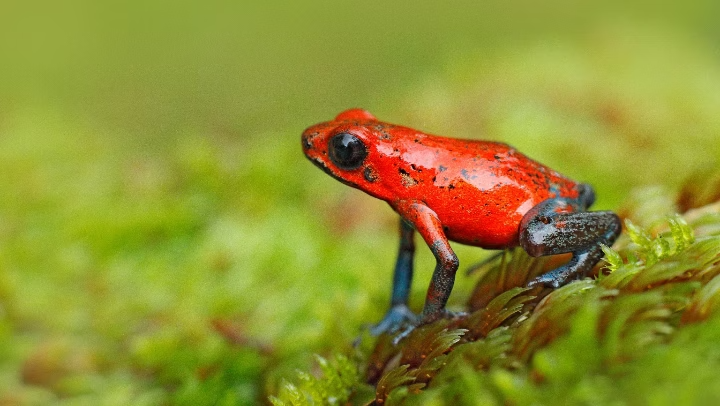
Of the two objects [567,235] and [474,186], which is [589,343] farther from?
[474,186]

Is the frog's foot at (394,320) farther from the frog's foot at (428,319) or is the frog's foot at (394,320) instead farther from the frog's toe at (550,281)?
the frog's toe at (550,281)

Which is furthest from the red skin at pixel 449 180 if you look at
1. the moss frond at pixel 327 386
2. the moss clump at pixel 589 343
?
the moss frond at pixel 327 386

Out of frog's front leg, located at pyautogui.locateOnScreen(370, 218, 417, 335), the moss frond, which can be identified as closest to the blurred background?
frog's front leg, located at pyautogui.locateOnScreen(370, 218, 417, 335)

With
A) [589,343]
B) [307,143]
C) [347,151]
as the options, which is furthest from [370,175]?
[589,343]

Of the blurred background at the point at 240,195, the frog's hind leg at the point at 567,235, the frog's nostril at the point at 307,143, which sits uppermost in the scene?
the frog's nostril at the point at 307,143

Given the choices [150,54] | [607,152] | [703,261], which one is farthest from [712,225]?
[150,54]

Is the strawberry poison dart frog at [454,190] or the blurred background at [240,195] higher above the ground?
the strawberry poison dart frog at [454,190]

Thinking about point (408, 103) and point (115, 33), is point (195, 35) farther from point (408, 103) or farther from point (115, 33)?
point (408, 103)

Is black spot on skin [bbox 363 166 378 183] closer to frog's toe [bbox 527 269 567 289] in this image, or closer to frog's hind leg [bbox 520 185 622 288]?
frog's hind leg [bbox 520 185 622 288]
